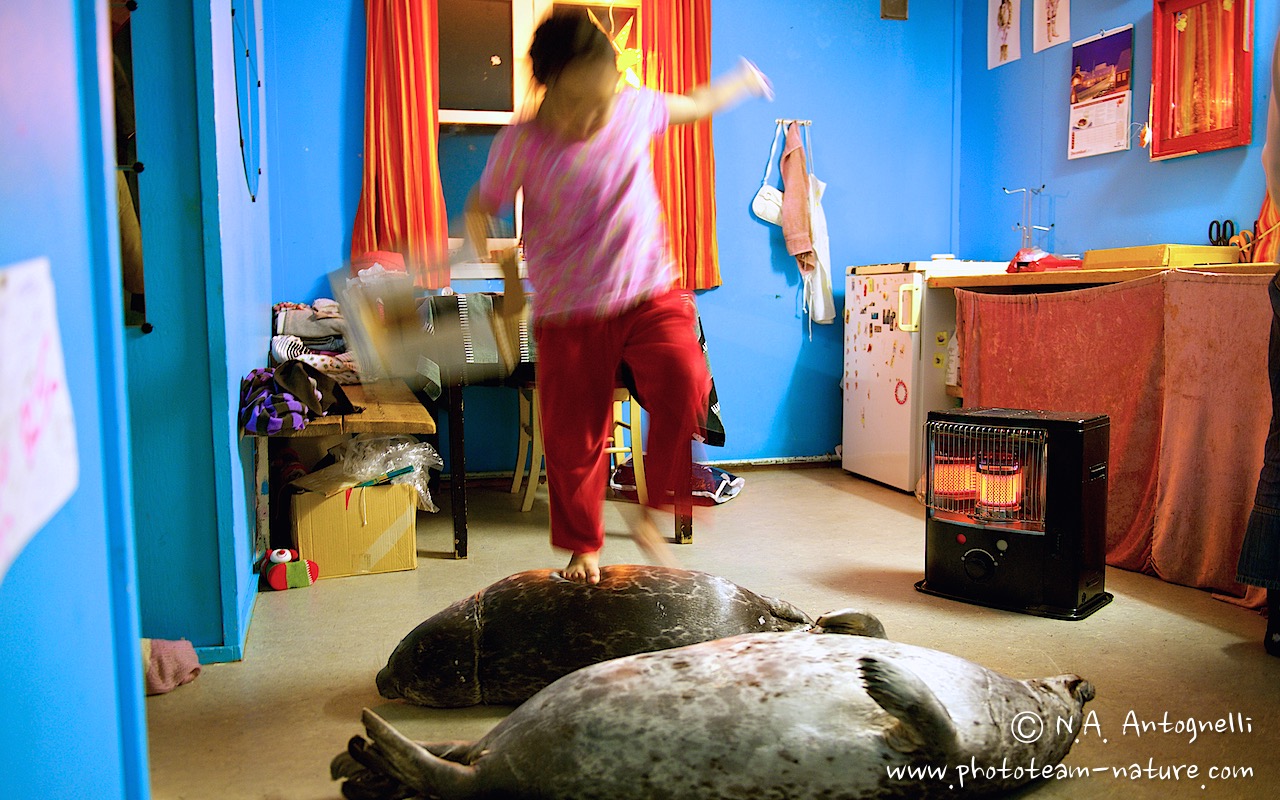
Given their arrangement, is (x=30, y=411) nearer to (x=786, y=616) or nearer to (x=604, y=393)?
(x=604, y=393)

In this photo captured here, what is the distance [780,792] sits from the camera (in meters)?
1.58

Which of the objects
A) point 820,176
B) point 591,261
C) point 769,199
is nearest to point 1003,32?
point 820,176

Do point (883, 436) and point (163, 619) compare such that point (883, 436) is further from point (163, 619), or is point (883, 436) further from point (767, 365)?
point (163, 619)

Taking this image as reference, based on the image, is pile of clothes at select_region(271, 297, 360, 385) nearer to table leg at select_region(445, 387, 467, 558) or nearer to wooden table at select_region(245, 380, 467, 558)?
wooden table at select_region(245, 380, 467, 558)

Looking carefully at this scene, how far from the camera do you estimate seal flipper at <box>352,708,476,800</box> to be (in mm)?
1716

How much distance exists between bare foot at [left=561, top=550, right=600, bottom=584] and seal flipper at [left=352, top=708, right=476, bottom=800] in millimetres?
683

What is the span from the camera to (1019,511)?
3180mm

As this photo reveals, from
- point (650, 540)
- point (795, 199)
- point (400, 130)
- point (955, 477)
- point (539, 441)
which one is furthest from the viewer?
point (795, 199)

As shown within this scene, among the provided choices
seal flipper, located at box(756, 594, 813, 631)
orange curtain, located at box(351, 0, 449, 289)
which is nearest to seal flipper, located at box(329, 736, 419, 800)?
seal flipper, located at box(756, 594, 813, 631)

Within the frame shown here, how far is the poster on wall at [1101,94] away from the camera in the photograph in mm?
4723

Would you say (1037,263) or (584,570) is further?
(1037,263)

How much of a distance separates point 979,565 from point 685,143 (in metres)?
3.17

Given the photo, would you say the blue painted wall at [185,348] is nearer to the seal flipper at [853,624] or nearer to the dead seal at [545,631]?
the dead seal at [545,631]

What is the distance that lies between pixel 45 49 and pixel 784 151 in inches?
201
